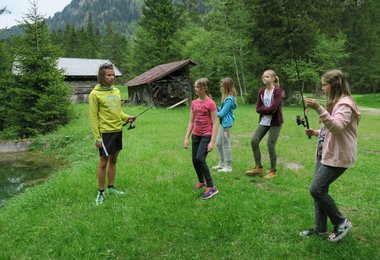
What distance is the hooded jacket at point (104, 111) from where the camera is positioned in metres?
5.29

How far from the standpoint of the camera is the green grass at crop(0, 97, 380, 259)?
13.0 feet

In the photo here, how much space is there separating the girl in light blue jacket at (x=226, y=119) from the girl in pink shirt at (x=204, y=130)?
109 centimetres

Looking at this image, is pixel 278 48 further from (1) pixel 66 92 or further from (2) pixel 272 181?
(2) pixel 272 181

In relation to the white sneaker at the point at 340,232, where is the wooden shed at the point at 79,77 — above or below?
above

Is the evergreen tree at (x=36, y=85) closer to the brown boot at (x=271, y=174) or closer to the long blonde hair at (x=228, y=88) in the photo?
the long blonde hair at (x=228, y=88)

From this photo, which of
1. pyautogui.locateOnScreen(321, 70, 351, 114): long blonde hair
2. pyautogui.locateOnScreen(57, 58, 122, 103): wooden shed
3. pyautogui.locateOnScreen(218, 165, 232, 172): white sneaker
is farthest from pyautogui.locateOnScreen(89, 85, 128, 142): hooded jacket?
pyautogui.locateOnScreen(57, 58, 122, 103): wooden shed

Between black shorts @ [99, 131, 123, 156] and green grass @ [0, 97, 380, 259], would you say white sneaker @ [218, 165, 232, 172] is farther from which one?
black shorts @ [99, 131, 123, 156]

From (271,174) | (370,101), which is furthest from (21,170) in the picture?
(370,101)

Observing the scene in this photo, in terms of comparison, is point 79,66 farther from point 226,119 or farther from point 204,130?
point 204,130

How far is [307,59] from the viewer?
30.8 metres

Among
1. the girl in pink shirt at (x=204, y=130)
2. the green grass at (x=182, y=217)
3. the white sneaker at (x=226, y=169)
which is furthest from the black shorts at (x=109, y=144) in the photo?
the white sneaker at (x=226, y=169)

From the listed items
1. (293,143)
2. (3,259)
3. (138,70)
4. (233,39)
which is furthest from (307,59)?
(3,259)

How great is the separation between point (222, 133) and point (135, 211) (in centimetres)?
288

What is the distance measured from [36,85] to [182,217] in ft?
45.7
